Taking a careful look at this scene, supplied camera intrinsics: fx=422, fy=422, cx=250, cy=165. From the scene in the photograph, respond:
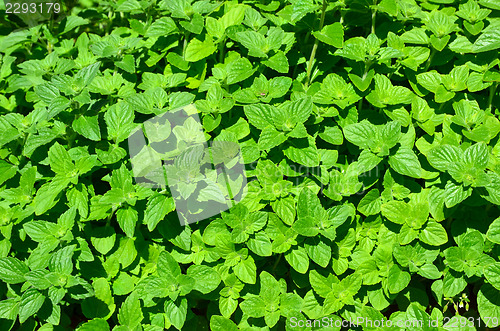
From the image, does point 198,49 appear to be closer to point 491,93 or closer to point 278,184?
point 278,184

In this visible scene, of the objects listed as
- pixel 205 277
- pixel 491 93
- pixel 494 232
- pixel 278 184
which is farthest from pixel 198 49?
pixel 494 232

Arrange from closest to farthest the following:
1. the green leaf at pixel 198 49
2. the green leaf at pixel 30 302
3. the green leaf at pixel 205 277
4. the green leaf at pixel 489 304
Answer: the green leaf at pixel 30 302, the green leaf at pixel 205 277, the green leaf at pixel 489 304, the green leaf at pixel 198 49

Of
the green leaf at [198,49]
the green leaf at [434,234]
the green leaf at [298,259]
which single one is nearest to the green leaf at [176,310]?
the green leaf at [298,259]

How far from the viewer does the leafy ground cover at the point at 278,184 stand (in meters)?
Result: 2.14

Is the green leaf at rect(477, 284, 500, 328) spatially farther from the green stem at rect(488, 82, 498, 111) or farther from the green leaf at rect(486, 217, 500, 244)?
the green stem at rect(488, 82, 498, 111)

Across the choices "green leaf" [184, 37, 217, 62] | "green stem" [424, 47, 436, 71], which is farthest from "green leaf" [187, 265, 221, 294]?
"green stem" [424, 47, 436, 71]

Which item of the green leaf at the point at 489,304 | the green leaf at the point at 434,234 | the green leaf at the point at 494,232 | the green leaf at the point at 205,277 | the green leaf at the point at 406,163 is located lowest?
the green leaf at the point at 489,304

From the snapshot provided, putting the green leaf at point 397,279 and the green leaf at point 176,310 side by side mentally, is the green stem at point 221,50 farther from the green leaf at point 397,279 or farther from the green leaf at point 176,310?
the green leaf at point 397,279

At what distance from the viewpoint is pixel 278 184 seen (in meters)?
2.27

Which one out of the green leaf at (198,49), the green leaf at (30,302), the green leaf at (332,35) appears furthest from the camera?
the green leaf at (198,49)

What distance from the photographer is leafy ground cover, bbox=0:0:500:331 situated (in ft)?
7.02

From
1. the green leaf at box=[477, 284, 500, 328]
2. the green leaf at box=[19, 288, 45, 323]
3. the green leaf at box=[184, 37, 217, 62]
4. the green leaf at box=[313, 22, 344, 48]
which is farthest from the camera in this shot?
the green leaf at box=[184, 37, 217, 62]

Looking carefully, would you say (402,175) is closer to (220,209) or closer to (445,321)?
(445,321)

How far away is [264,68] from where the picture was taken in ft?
8.29
